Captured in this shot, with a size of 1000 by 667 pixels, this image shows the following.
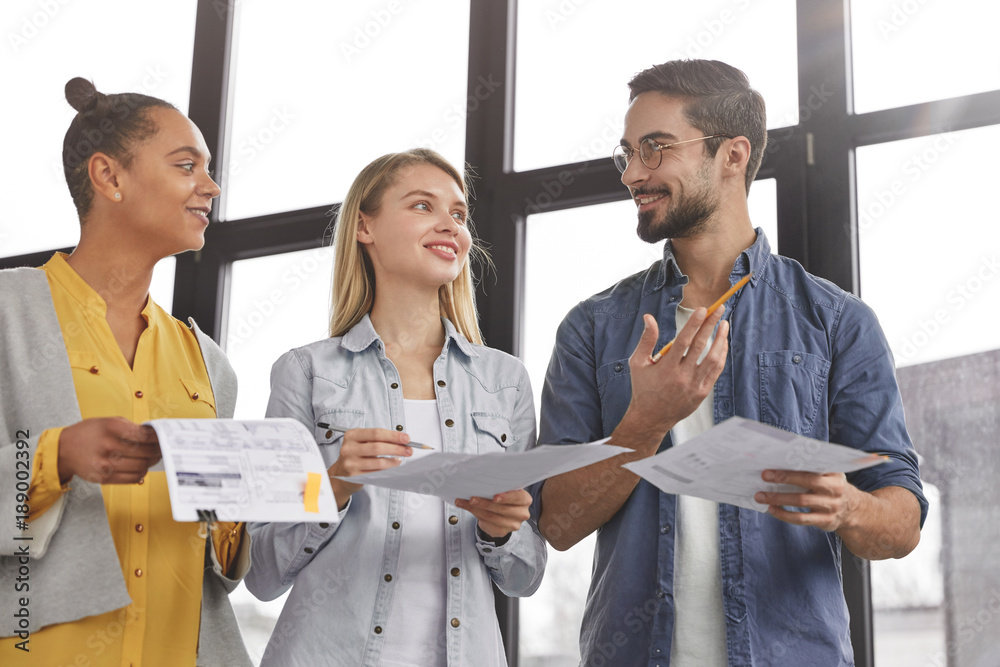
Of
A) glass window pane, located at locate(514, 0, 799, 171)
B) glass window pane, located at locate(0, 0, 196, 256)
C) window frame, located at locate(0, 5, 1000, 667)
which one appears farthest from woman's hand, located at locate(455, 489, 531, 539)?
glass window pane, located at locate(0, 0, 196, 256)

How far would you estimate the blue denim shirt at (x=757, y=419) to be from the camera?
66.1 inches

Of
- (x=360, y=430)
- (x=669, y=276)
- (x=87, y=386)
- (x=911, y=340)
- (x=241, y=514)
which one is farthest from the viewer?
(x=911, y=340)

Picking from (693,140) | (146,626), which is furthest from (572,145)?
(146,626)

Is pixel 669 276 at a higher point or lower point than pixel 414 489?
higher

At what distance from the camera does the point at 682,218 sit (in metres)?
2.01

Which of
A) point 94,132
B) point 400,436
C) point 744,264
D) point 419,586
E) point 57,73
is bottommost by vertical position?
point 419,586

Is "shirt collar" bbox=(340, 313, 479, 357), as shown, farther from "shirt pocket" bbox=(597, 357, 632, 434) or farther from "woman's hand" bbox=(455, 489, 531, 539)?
"woman's hand" bbox=(455, 489, 531, 539)

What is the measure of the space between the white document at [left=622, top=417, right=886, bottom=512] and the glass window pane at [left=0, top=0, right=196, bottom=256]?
2.66 metres

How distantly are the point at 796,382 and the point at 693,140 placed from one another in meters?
0.57

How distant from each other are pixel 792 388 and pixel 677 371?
1.09 ft

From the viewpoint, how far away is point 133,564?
174cm

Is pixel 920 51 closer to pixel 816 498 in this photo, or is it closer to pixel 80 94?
pixel 816 498

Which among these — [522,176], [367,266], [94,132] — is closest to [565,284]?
[522,176]

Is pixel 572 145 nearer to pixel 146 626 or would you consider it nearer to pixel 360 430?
pixel 360 430
